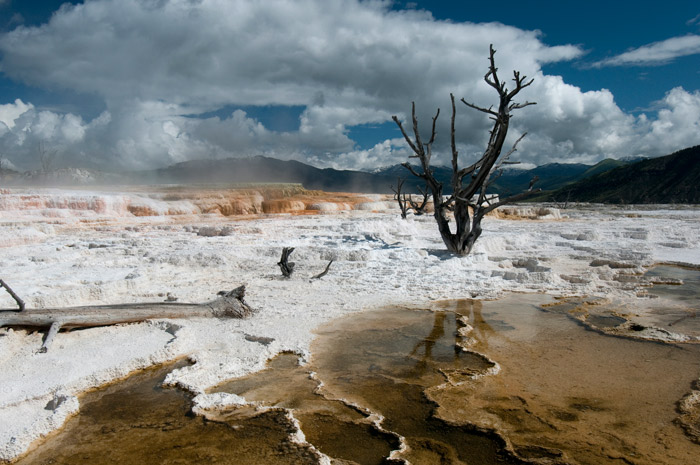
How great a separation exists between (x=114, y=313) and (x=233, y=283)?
2.46 metres

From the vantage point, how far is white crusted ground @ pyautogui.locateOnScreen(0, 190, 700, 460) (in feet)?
11.6

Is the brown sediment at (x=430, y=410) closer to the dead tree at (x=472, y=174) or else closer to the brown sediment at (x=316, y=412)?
the brown sediment at (x=316, y=412)

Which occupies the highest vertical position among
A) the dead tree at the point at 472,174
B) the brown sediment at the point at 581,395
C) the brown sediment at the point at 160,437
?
the dead tree at the point at 472,174

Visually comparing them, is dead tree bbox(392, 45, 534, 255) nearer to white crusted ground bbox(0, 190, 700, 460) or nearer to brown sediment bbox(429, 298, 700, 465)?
white crusted ground bbox(0, 190, 700, 460)

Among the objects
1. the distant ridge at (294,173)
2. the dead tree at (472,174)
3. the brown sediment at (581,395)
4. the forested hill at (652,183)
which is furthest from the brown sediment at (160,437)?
the distant ridge at (294,173)

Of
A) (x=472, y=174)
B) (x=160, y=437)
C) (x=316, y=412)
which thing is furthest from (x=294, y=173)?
(x=160, y=437)

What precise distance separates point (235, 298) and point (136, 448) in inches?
102

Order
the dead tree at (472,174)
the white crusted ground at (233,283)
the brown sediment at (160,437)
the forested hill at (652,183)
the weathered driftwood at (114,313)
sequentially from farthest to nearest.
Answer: the forested hill at (652,183), the dead tree at (472,174), the weathered driftwood at (114,313), the white crusted ground at (233,283), the brown sediment at (160,437)

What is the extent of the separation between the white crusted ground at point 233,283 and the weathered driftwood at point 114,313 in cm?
→ 11

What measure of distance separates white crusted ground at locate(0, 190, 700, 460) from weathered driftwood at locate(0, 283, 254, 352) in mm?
107

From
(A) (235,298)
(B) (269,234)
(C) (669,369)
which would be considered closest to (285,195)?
(B) (269,234)

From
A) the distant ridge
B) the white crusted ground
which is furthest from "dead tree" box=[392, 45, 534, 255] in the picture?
the distant ridge

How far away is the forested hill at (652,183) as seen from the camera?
60322mm

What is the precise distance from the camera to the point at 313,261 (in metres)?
8.57
